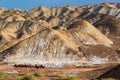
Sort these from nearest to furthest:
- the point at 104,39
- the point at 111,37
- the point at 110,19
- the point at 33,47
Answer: the point at 33,47
the point at 104,39
the point at 111,37
the point at 110,19

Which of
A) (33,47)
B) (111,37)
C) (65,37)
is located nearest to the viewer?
(33,47)

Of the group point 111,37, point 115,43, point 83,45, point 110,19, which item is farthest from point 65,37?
point 110,19

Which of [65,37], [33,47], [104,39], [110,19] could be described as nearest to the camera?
[33,47]

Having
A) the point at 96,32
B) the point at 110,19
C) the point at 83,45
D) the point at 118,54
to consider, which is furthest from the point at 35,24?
the point at 118,54

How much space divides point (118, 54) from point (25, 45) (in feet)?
78.5

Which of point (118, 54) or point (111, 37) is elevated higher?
point (111, 37)

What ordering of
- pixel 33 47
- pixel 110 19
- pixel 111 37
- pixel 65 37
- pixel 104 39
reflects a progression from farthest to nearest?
pixel 110 19 < pixel 111 37 < pixel 104 39 < pixel 65 37 < pixel 33 47

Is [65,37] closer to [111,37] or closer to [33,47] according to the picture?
[33,47]

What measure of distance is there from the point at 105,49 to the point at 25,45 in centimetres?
2159

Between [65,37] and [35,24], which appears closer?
[65,37]

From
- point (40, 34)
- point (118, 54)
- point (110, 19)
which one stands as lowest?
point (118, 54)

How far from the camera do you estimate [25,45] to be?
373 ft

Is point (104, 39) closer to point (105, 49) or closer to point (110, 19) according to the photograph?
→ point (105, 49)

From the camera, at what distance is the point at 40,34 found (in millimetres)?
117562
